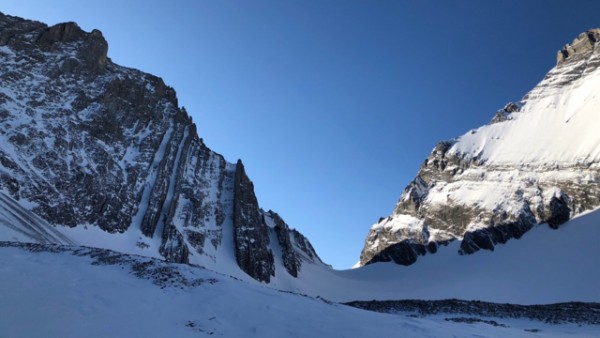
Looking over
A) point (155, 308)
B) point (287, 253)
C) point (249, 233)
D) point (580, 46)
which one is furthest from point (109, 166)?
point (580, 46)

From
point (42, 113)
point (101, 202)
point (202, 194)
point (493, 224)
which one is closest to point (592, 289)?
point (493, 224)

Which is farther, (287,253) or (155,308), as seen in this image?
(287,253)

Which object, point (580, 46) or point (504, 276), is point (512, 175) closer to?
point (504, 276)

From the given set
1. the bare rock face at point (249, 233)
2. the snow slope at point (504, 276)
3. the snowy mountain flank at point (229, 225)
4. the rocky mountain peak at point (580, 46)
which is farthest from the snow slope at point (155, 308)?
the rocky mountain peak at point (580, 46)

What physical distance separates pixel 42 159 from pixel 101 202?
397 inches

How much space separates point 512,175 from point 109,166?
9163 cm

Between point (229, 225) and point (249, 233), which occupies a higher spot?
point (229, 225)

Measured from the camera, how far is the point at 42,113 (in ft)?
230

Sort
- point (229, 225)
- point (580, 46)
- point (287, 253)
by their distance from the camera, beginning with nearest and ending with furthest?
point (229, 225) < point (287, 253) < point (580, 46)

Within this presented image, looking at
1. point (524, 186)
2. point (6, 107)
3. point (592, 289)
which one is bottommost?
point (592, 289)

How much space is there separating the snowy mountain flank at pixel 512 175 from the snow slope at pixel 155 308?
3503 inches

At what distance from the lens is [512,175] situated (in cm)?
11031

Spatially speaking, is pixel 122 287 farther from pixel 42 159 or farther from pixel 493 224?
pixel 493 224

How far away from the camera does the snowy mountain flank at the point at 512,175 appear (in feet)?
319
